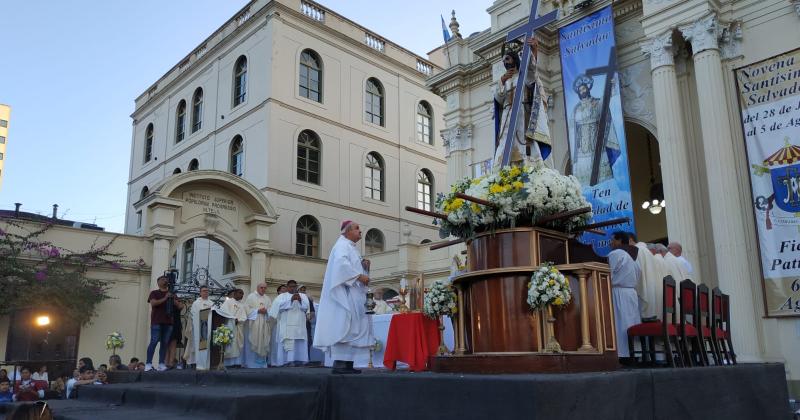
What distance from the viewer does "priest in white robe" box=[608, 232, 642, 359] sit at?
7.75 m

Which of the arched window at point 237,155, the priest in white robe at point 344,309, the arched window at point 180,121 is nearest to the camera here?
the priest in white robe at point 344,309

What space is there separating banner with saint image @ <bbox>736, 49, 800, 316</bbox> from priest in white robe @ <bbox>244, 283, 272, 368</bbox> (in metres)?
9.88

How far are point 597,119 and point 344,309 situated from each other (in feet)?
32.0

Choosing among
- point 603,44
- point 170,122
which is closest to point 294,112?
point 170,122

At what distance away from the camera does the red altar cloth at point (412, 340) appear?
7.71 m

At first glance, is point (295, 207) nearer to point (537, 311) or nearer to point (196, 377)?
point (196, 377)

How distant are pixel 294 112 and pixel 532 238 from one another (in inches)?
827

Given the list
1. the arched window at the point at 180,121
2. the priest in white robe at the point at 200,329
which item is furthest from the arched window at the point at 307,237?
the priest in white robe at the point at 200,329

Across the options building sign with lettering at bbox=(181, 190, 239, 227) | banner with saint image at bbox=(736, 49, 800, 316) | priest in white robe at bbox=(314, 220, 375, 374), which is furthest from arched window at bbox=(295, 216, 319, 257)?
priest in white robe at bbox=(314, 220, 375, 374)

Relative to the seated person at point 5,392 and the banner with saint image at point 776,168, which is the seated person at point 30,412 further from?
the banner with saint image at point 776,168

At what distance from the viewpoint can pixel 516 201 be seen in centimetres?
594

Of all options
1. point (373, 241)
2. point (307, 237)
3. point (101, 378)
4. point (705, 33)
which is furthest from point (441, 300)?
point (373, 241)

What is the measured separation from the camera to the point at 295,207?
25078mm

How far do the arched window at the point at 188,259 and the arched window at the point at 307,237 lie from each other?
581 centimetres
